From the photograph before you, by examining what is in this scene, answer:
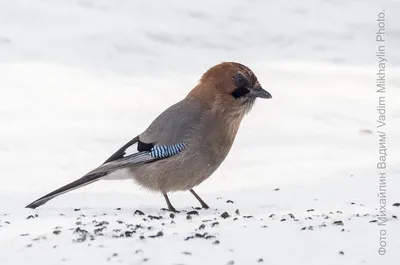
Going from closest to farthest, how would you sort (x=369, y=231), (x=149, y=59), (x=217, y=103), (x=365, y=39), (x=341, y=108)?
(x=369, y=231) < (x=217, y=103) < (x=341, y=108) < (x=149, y=59) < (x=365, y=39)

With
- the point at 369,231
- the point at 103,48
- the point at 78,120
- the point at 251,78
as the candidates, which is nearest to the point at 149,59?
the point at 103,48

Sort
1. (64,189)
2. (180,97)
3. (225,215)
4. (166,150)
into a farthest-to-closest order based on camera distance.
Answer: (180,97)
(166,150)
(64,189)
(225,215)

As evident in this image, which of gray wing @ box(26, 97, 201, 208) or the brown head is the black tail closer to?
gray wing @ box(26, 97, 201, 208)

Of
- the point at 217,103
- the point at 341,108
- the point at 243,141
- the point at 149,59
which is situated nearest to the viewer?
the point at 217,103

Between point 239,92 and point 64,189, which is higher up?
point 239,92

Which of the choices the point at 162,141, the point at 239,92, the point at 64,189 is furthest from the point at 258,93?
the point at 64,189

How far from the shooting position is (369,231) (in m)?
5.70

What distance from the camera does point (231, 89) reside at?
7.31m

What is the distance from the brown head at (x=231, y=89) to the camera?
Result: 7270 mm

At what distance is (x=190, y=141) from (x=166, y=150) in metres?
0.20

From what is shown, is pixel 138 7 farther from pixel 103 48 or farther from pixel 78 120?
pixel 78 120

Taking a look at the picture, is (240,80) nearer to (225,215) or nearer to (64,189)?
(225,215)

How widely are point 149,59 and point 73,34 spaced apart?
3.91 ft

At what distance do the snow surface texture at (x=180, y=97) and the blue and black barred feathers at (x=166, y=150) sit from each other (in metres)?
0.44
